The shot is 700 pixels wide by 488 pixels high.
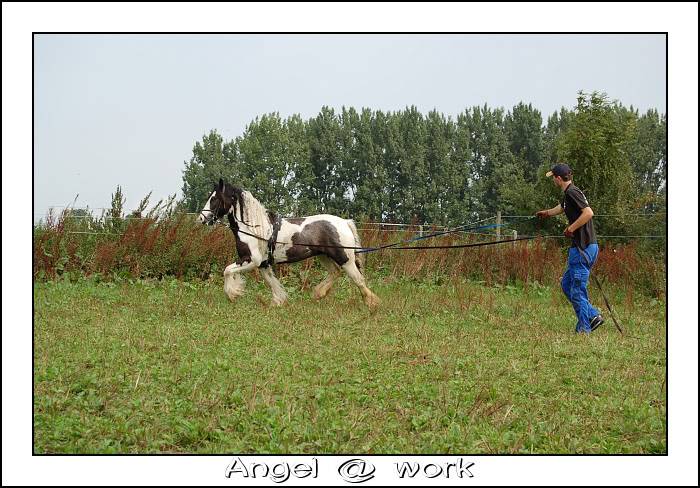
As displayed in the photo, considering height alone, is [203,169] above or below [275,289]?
above

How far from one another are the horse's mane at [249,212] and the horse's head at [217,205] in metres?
0.10

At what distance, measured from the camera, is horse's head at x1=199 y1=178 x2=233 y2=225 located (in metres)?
10.3

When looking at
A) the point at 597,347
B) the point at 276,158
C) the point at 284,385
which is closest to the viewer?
the point at 284,385

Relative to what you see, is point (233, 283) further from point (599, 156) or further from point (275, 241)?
point (599, 156)

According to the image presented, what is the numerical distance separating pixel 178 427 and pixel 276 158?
129 feet

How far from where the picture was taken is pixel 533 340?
8.00 meters

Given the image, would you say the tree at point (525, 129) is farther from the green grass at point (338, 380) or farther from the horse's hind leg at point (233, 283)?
the horse's hind leg at point (233, 283)

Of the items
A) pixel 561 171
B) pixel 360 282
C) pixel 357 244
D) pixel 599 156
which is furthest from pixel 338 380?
pixel 599 156

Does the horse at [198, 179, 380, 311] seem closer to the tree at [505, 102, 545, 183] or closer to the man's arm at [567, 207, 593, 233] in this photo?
the man's arm at [567, 207, 593, 233]

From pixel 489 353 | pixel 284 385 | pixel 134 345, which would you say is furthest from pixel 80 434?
pixel 489 353

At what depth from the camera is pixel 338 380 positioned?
597 cm

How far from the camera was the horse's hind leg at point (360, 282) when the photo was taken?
411 inches

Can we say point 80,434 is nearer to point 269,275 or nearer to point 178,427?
point 178,427

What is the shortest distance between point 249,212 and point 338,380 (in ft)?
16.3
